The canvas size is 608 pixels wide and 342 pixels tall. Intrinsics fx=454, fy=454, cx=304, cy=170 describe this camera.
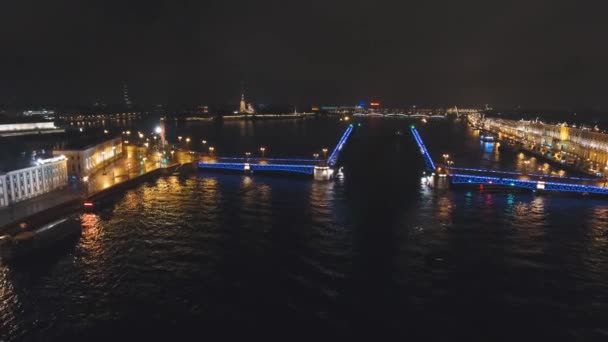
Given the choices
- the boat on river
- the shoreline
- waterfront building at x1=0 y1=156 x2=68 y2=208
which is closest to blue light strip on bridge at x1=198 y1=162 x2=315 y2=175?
the shoreline

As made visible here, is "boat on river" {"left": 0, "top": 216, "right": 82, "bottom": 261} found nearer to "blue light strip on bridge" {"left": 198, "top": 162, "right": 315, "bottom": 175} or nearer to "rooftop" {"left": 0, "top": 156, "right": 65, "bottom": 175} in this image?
"rooftop" {"left": 0, "top": 156, "right": 65, "bottom": 175}

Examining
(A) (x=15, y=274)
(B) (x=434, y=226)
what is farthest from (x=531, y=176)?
(A) (x=15, y=274)

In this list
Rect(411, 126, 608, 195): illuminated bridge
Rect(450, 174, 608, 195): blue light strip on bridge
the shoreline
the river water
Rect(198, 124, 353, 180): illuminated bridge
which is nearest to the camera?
the river water

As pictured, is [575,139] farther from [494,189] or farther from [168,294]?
[168,294]

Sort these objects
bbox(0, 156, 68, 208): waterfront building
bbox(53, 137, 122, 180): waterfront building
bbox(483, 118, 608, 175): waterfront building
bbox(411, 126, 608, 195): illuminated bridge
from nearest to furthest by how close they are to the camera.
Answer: bbox(0, 156, 68, 208): waterfront building, bbox(411, 126, 608, 195): illuminated bridge, bbox(53, 137, 122, 180): waterfront building, bbox(483, 118, 608, 175): waterfront building

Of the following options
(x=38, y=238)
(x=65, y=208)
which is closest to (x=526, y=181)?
(x=65, y=208)

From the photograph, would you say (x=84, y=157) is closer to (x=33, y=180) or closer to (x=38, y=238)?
(x=33, y=180)

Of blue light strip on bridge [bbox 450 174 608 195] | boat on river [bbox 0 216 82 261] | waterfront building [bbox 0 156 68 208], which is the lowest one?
boat on river [bbox 0 216 82 261]
